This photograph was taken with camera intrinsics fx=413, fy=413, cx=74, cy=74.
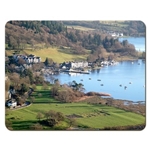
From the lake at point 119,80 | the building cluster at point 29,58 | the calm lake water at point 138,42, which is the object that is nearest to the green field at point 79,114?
the lake at point 119,80

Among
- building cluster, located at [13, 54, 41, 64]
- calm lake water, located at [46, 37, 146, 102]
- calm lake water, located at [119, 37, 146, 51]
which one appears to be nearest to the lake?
calm lake water, located at [46, 37, 146, 102]

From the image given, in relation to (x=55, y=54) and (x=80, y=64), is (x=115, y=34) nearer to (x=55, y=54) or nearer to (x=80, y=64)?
(x=80, y=64)

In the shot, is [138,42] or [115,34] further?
[115,34]

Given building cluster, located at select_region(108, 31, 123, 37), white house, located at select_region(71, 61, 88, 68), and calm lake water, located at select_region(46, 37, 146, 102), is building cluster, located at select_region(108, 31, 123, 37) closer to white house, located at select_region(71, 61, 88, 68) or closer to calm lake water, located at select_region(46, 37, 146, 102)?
calm lake water, located at select_region(46, 37, 146, 102)

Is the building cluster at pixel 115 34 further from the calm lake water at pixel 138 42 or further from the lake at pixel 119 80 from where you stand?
the lake at pixel 119 80

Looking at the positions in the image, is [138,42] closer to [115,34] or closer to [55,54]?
[115,34]

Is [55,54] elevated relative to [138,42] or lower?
lower

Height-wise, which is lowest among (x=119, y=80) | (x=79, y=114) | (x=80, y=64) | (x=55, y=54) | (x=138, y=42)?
(x=79, y=114)

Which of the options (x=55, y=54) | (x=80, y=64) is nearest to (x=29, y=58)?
(x=55, y=54)
